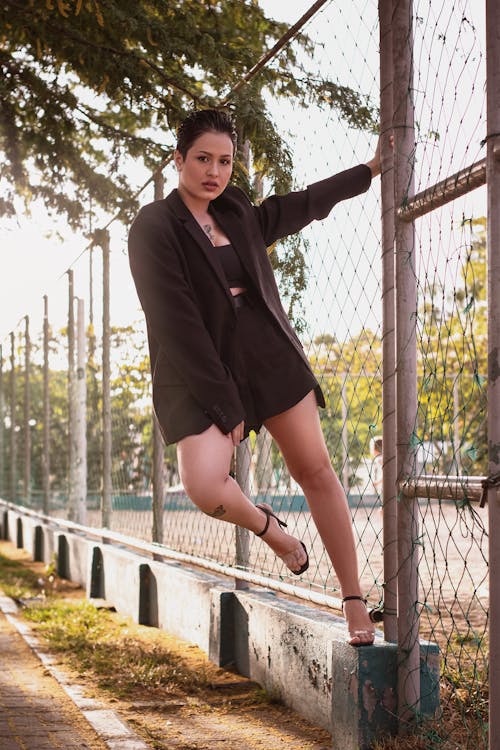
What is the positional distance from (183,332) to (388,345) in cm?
80

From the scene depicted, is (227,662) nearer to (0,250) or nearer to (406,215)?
(406,215)

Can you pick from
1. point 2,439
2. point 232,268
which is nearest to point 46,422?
point 2,439

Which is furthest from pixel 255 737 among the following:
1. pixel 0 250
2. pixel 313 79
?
pixel 0 250

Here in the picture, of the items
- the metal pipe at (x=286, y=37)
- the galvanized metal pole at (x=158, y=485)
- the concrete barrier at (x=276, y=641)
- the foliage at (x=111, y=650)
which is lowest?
the foliage at (x=111, y=650)

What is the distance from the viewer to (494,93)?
2898 millimetres

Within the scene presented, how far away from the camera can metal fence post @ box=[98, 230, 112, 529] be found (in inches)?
373

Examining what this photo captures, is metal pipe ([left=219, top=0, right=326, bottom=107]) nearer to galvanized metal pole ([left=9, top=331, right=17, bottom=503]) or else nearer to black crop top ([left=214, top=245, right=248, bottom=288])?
black crop top ([left=214, top=245, right=248, bottom=288])

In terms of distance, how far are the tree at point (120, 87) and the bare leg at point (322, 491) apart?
48.1 inches

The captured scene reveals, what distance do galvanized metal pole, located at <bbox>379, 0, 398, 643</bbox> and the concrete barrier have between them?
192mm

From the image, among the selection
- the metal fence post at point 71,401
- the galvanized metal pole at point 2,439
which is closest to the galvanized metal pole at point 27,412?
the galvanized metal pole at point 2,439

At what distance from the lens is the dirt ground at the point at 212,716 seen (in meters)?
4.31

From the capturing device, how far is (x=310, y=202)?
395cm

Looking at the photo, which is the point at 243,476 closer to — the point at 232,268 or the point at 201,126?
the point at 232,268

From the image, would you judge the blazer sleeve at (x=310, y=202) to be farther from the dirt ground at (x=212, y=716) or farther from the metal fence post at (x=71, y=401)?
the metal fence post at (x=71, y=401)
